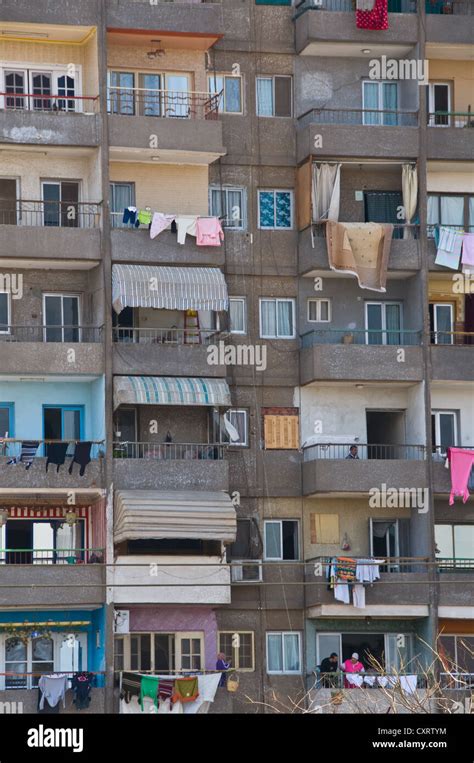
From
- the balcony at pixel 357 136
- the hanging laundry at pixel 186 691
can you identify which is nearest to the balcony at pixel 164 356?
the balcony at pixel 357 136

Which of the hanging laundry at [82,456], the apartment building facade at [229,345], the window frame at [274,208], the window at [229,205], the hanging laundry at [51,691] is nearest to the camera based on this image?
the hanging laundry at [51,691]

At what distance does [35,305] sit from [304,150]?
7.67m

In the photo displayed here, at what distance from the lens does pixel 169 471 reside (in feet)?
124

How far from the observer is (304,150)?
132 ft

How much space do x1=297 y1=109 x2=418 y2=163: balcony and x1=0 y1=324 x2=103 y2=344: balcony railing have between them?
692 cm

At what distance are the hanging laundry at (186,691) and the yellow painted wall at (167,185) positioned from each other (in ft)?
37.3

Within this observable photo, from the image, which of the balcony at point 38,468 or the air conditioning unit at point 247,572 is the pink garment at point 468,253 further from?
the balcony at point 38,468

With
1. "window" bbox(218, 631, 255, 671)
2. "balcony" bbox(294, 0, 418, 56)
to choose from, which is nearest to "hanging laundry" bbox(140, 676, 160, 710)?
"window" bbox(218, 631, 255, 671)

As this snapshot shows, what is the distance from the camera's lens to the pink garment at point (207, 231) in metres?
38.9

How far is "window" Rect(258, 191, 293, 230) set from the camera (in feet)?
133

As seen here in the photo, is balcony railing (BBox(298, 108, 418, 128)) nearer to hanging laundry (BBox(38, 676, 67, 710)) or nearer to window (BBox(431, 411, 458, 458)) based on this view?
window (BBox(431, 411, 458, 458))
